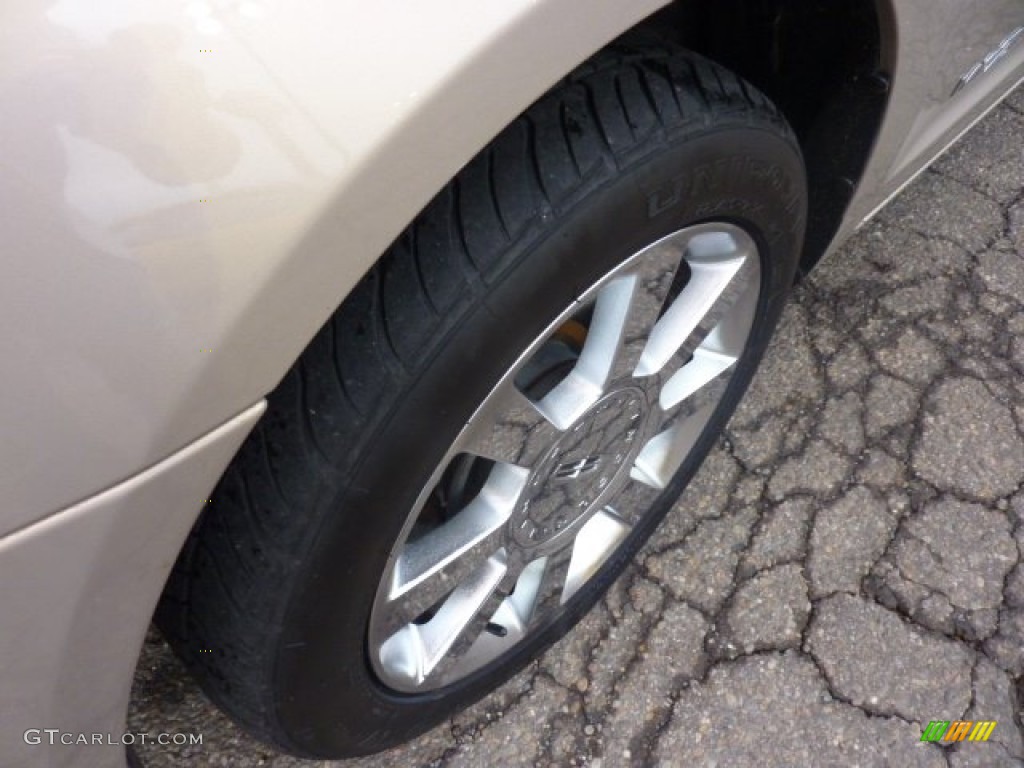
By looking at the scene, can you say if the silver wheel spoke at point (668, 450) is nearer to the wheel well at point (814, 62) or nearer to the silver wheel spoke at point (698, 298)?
the silver wheel spoke at point (698, 298)

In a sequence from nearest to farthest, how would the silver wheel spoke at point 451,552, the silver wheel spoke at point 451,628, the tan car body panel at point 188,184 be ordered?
the tan car body panel at point 188,184, the silver wheel spoke at point 451,552, the silver wheel spoke at point 451,628

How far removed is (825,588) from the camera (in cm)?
160

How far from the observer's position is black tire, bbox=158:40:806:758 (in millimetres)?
861

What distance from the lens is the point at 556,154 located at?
0.91 m

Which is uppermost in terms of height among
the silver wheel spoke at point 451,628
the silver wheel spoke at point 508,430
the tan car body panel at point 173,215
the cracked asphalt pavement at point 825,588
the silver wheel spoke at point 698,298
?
the tan car body panel at point 173,215

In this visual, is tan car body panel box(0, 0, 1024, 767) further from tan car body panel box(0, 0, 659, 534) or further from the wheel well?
the wheel well

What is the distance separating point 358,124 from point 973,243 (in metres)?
1.87

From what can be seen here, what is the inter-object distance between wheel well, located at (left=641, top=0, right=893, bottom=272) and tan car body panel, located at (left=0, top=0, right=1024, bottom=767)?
1.98 feet

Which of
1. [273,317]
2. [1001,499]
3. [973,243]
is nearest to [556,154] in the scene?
[273,317]

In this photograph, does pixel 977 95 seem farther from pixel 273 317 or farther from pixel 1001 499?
pixel 273 317

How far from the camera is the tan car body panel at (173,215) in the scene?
0.60 m

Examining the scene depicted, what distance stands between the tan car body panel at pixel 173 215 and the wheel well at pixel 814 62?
604 mm

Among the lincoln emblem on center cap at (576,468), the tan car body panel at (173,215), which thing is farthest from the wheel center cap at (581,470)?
the tan car body panel at (173,215)

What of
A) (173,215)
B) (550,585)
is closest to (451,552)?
(550,585)
